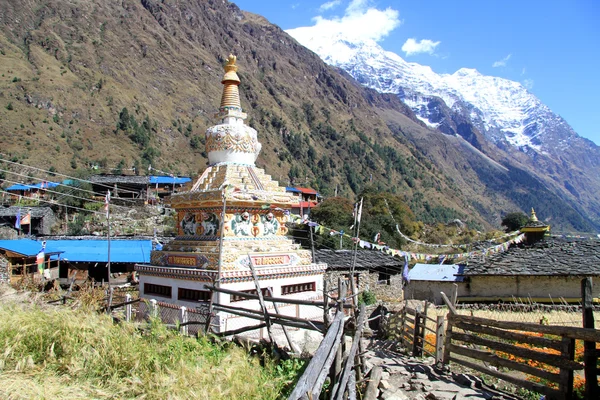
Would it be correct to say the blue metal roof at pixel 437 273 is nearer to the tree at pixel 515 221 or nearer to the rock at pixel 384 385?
the rock at pixel 384 385

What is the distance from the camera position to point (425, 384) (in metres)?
9.54

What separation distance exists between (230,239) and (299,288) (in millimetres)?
2924

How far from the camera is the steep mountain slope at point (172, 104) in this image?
85.1 m

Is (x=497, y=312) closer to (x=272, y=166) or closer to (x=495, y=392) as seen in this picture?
(x=495, y=392)

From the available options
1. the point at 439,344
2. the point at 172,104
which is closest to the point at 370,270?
the point at 439,344

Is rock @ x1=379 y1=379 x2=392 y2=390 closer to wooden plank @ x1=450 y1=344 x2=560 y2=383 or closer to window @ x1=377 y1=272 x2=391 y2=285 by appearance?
wooden plank @ x1=450 y1=344 x2=560 y2=383

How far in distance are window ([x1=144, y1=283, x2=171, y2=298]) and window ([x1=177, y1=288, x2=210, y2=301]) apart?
0.63 metres

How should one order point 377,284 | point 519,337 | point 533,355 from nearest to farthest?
point 533,355, point 519,337, point 377,284

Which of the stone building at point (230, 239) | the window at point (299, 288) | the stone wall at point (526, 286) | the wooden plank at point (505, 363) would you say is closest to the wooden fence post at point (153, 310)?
the stone building at point (230, 239)

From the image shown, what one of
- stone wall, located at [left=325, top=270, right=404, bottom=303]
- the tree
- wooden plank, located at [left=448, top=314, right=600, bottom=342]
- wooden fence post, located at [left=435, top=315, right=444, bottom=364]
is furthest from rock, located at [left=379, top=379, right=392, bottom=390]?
the tree

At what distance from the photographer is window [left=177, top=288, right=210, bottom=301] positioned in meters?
13.5

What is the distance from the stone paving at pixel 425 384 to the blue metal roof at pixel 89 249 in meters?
22.8

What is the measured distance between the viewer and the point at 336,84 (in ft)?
644

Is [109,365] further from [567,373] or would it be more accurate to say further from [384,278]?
[384,278]
